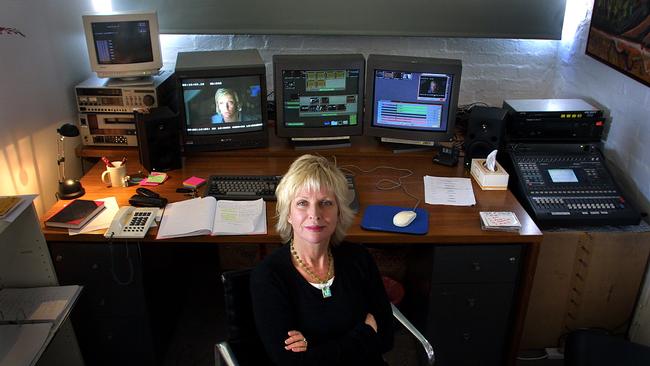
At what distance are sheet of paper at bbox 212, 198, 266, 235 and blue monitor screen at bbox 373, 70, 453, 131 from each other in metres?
0.83

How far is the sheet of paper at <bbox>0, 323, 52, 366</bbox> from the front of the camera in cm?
→ 187

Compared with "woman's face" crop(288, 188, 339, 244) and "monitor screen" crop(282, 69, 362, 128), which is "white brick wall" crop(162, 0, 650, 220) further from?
"woman's face" crop(288, 188, 339, 244)

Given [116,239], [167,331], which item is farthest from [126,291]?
[167,331]

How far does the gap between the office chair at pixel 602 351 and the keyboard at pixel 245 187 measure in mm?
959

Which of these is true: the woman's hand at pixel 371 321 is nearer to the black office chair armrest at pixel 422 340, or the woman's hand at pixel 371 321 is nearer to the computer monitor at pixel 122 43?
the black office chair armrest at pixel 422 340

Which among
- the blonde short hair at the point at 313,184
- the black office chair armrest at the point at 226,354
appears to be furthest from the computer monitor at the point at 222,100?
the black office chair armrest at the point at 226,354

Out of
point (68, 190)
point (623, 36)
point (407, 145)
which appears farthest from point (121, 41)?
point (623, 36)

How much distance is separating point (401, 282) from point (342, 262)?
1.17 meters

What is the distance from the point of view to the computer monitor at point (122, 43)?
269 centimetres

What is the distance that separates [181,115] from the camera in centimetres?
270

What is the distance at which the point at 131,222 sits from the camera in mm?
2188

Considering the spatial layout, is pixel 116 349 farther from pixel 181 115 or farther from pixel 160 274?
pixel 181 115

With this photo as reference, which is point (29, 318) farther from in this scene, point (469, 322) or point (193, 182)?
point (469, 322)

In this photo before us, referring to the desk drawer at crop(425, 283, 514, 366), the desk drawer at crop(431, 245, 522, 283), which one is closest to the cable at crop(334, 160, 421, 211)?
the desk drawer at crop(431, 245, 522, 283)
